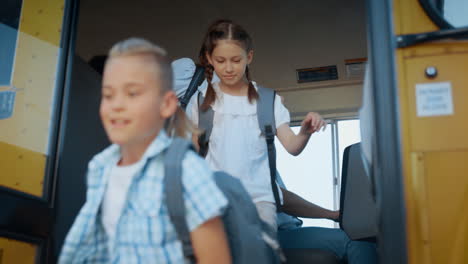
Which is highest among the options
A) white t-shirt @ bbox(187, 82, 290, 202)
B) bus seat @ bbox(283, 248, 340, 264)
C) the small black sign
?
the small black sign

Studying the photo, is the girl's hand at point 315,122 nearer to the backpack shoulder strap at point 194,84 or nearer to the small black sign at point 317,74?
the backpack shoulder strap at point 194,84

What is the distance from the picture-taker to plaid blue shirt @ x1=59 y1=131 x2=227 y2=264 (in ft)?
4.12

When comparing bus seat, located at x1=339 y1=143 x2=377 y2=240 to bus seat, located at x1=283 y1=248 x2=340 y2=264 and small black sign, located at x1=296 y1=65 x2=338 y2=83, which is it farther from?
small black sign, located at x1=296 y1=65 x2=338 y2=83

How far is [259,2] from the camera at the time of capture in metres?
4.62

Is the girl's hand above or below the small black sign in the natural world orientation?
below

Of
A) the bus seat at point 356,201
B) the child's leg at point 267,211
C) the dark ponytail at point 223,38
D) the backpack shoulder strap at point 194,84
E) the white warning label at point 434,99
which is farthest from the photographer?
the backpack shoulder strap at point 194,84

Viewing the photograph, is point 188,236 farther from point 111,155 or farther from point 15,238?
point 15,238

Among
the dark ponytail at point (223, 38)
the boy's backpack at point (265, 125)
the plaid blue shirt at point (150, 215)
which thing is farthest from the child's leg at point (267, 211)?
the plaid blue shirt at point (150, 215)

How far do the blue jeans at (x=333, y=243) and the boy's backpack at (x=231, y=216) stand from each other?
82cm

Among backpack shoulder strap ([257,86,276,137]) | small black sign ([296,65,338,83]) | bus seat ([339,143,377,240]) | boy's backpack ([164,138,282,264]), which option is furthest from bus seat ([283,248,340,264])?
small black sign ([296,65,338,83])

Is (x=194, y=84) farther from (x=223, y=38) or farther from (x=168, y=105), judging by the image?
(x=168, y=105)

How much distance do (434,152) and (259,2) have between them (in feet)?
10.7

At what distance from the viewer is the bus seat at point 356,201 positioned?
7.16 ft

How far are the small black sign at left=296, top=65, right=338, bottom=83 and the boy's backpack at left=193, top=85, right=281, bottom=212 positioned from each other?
9.94 feet
